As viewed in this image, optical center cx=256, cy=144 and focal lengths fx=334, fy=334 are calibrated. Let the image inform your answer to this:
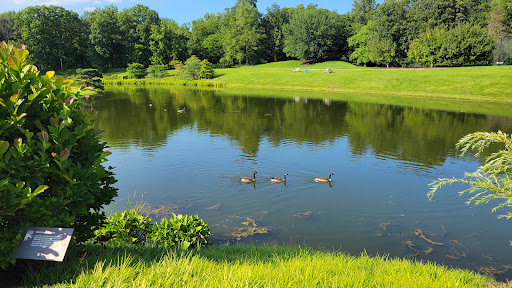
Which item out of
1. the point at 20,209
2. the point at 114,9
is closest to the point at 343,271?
the point at 20,209

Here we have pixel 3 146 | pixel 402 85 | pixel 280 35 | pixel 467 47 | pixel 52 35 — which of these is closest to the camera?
pixel 3 146

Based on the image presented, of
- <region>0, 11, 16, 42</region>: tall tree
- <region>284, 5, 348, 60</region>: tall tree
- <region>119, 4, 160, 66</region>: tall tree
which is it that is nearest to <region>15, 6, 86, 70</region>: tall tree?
<region>0, 11, 16, 42</region>: tall tree

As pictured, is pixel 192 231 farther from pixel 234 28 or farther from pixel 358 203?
pixel 234 28

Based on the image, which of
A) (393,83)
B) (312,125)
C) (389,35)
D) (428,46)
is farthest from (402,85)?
(312,125)

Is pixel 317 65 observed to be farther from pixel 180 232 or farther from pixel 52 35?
pixel 180 232

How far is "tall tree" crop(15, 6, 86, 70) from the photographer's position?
255 feet

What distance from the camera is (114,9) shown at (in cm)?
9794

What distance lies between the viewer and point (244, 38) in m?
86.4

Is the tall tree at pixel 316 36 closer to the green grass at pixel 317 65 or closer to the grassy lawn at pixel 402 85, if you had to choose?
the green grass at pixel 317 65

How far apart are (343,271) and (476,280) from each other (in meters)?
2.34

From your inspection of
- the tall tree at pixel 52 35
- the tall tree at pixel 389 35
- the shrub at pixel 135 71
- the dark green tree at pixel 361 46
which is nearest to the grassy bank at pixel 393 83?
the shrub at pixel 135 71

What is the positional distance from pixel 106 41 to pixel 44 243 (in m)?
95.4

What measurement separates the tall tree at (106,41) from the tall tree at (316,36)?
45.5 m

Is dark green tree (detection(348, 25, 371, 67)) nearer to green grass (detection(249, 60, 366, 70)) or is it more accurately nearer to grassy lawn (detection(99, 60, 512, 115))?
green grass (detection(249, 60, 366, 70))
